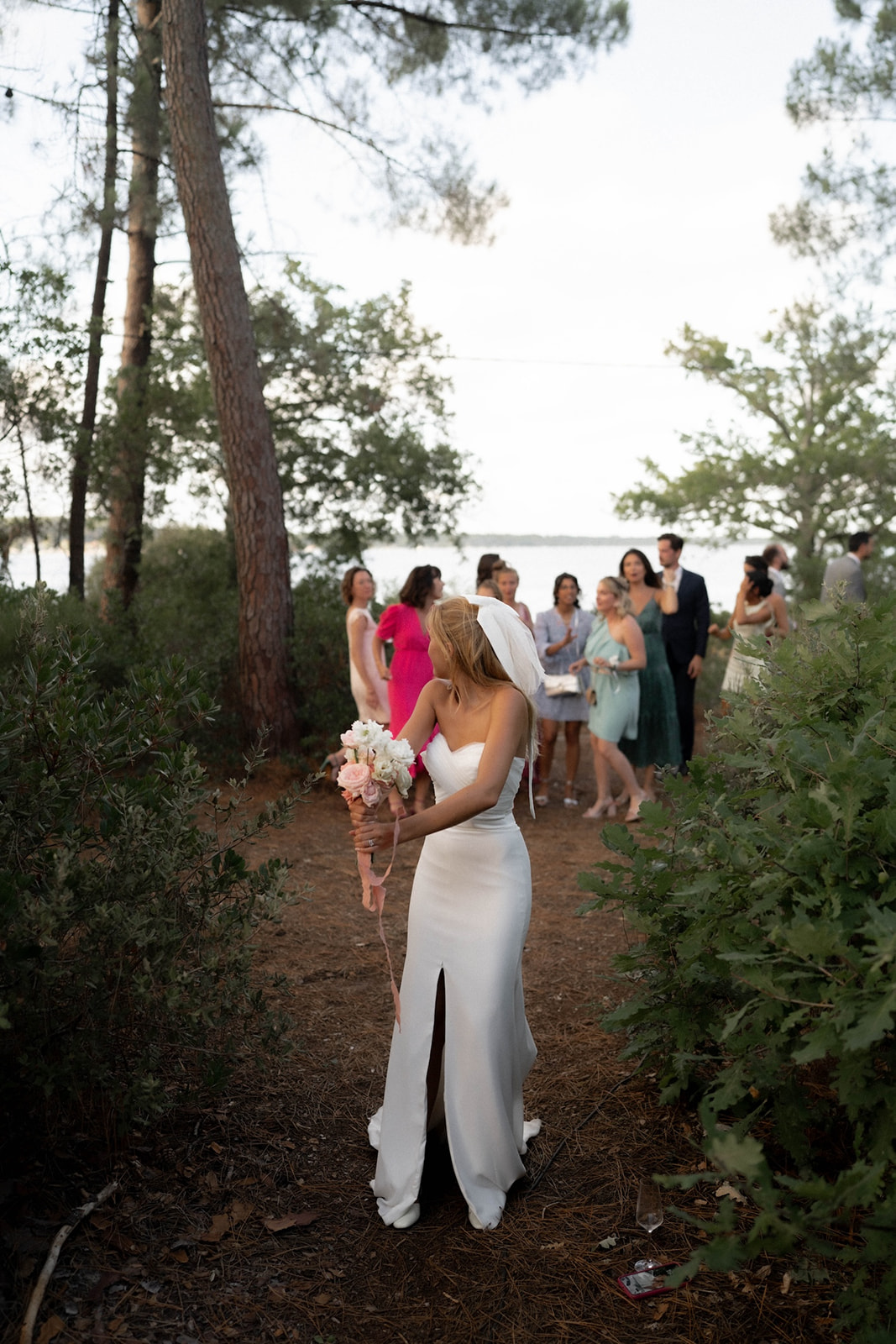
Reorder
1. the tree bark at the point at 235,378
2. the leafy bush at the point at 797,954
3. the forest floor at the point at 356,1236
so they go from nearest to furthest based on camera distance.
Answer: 1. the leafy bush at the point at 797,954
2. the forest floor at the point at 356,1236
3. the tree bark at the point at 235,378

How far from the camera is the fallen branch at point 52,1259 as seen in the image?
7.43ft

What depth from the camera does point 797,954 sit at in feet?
6.97

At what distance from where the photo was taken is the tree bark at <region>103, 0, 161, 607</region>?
11383 millimetres

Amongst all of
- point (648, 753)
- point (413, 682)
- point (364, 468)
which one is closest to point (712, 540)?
point (364, 468)

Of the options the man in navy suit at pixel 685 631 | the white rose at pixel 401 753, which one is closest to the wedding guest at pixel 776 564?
the man in navy suit at pixel 685 631

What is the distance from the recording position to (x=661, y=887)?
3.29 m

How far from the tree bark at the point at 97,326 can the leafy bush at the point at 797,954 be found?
29.7ft

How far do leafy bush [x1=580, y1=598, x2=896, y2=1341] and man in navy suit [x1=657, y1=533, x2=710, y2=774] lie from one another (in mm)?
5305

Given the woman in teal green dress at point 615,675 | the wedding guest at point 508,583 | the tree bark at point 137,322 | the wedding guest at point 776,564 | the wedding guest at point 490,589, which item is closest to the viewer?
the wedding guest at point 490,589

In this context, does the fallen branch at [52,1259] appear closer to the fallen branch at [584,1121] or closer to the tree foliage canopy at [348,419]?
the fallen branch at [584,1121]

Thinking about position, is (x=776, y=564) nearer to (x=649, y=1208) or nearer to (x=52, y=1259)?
(x=649, y=1208)

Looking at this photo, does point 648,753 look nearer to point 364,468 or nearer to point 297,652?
point 297,652

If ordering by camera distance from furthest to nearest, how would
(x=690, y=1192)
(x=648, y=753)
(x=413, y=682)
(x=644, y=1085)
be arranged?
(x=648, y=753)
(x=413, y=682)
(x=644, y=1085)
(x=690, y=1192)

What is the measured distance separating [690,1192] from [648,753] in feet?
18.9
